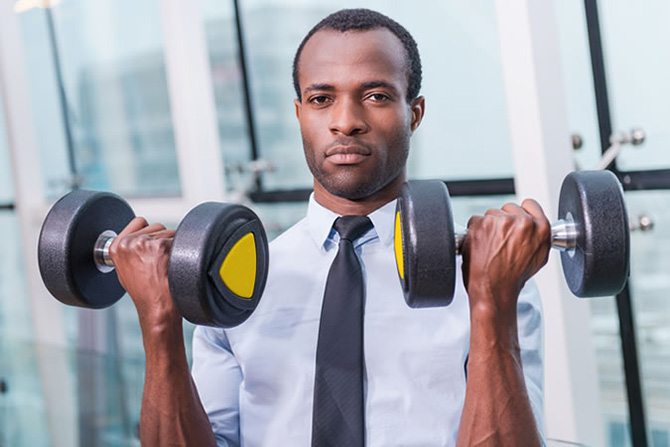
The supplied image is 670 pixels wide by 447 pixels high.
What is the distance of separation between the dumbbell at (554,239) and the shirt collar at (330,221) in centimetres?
15

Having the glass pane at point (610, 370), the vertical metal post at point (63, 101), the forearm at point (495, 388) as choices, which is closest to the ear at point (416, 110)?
the forearm at point (495, 388)

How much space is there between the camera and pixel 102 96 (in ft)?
10.3

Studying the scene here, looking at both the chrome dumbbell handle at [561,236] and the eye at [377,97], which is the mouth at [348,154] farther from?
the chrome dumbbell handle at [561,236]

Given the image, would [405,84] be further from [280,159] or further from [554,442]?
[280,159]

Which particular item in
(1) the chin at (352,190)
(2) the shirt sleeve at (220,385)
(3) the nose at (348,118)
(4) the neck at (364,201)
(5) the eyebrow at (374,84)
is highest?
(5) the eyebrow at (374,84)

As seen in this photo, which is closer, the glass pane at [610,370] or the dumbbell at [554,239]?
the dumbbell at [554,239]

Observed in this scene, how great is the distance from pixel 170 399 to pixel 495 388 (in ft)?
1.29

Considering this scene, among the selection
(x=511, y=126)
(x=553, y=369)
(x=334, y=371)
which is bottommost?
(x=553, y=369)

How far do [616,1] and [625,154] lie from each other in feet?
1.06

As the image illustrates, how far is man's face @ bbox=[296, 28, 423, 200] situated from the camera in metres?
1.04

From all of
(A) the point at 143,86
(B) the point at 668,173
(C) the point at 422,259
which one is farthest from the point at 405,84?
(A) the point at 143,86

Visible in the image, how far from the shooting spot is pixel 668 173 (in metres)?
1.65

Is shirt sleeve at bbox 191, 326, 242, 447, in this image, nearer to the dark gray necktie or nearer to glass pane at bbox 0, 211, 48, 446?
the dark gray necktie

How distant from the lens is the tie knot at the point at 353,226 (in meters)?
1.08
